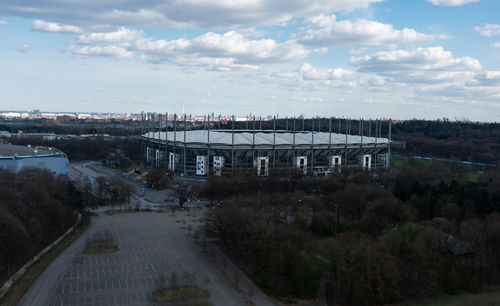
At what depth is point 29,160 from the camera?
31281 mm

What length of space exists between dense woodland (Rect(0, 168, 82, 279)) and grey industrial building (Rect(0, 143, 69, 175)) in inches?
154

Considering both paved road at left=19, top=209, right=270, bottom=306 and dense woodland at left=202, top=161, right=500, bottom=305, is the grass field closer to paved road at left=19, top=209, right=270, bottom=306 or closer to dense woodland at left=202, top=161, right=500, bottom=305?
paved road at left=19, top=209, right=270, bottom=306

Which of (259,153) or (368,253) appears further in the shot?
(259,153)

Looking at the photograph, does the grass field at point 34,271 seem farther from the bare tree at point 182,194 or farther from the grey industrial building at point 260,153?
the grey industrial building at point 260,153

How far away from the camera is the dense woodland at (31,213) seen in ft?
48.2

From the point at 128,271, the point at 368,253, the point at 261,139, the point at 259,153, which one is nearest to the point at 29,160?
the point at 259,153

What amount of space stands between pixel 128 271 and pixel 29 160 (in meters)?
20.8

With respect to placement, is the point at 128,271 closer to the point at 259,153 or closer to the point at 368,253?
the point at 368,253

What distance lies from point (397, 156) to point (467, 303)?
1995 inches

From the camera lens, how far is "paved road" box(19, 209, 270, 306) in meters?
12.9

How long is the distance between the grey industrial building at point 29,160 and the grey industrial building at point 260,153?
990 centimetres

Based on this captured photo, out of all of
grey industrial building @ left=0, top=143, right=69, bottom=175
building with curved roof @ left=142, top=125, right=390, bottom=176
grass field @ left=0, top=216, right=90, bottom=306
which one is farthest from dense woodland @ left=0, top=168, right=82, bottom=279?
building with curved roof @ left=142, top=125, right=390, bottom=176

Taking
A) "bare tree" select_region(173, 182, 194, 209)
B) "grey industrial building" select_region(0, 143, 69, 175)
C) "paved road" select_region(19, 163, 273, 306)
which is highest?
"grey industrial building" select_region(0, 143, 69, 175)

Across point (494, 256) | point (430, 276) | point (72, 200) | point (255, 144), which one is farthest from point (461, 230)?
point (255, 144)
